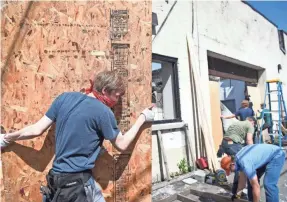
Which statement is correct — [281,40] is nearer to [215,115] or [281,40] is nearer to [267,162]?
[215,115]

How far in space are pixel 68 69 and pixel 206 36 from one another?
4477 mm

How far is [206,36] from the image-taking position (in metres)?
6.00

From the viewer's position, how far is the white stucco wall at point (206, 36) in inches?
194

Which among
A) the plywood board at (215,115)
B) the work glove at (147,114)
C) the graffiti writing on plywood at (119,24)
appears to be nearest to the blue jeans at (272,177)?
the work glove at (147,114)

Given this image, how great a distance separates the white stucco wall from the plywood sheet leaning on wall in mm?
2053

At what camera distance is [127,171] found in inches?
96.3

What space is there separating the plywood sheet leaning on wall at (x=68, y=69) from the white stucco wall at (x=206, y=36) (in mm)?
2053

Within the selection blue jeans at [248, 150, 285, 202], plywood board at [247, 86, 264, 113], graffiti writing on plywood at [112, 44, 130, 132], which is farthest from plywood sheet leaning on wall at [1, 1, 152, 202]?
plywood board at [247, 86, 264, 113]

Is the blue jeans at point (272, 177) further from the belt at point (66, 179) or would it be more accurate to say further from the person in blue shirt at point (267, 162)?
the belt at point (66, 179)

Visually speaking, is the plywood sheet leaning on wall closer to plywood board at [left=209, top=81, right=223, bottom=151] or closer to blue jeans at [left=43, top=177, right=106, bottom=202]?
blue jeans at [left=43, top=177, right=106, bottom=202]

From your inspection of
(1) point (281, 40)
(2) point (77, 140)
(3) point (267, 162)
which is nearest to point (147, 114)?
(2) point (77, 140)

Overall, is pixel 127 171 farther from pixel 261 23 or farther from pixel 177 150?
pixel 261 23

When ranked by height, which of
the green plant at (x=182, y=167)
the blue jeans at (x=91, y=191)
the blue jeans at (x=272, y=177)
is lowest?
the green plant at (x=182, y=167)

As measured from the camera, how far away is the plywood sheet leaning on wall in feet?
7.52
